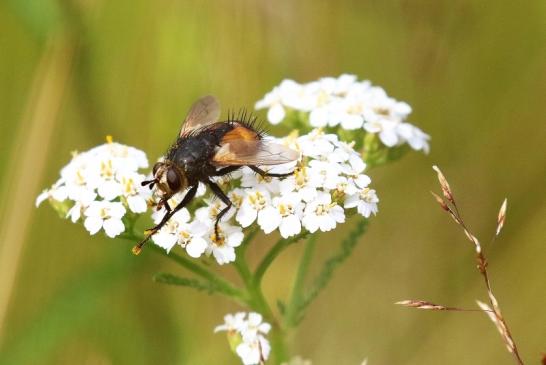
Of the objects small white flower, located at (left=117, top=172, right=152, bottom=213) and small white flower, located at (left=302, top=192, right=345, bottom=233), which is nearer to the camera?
small white flower, located at (left=302, top=192, right=345, bottom=233)

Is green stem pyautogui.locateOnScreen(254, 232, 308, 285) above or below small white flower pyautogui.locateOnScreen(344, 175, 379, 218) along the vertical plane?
below

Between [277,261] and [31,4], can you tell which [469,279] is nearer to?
[277,261]

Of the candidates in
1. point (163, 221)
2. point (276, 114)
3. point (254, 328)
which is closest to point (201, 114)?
point (276, 114)

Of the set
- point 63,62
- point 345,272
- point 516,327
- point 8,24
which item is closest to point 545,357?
point 516,327

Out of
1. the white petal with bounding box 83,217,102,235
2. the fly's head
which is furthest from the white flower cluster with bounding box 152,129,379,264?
the white petal with bounding box 83,217,102,235

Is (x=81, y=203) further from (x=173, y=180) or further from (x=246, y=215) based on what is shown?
(x=246, y=215)

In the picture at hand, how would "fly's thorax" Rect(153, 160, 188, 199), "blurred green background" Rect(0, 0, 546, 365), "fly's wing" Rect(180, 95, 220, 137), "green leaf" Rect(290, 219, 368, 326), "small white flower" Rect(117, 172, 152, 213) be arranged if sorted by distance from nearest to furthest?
"fly's thorax" Rect(153, 160, 188, 199), "small white flower" Rect(117, 172, 152, 213), "green leaf" Rect(290, 219, 368, 326), "fly's wing" Rect(180, 95, 220, 137), "blurred green background" Rect(0, 0, 546, 365)

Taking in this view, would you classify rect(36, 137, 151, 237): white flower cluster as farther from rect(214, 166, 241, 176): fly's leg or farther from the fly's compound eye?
rect(214, 166, 241, 176): fly's leg
